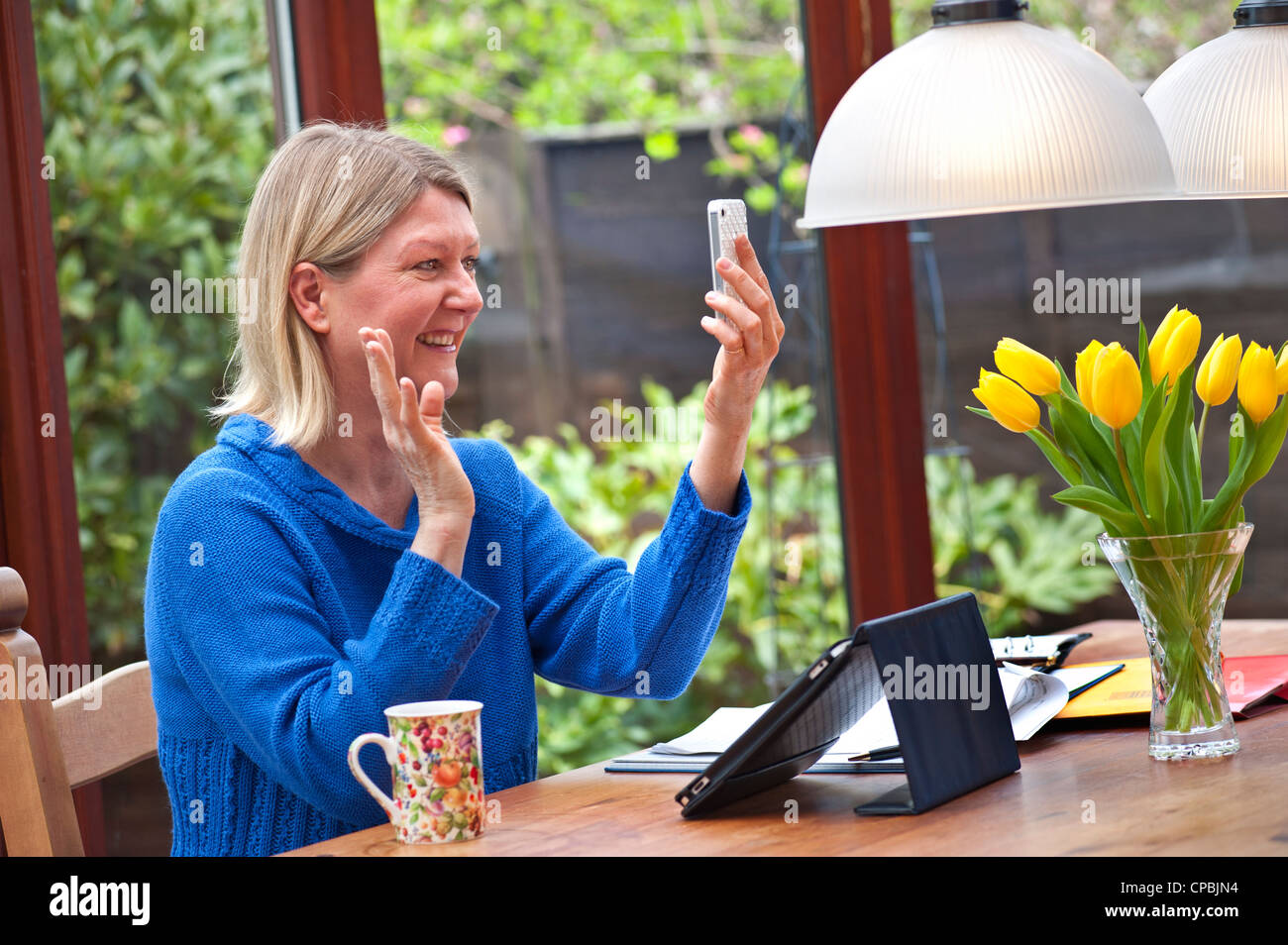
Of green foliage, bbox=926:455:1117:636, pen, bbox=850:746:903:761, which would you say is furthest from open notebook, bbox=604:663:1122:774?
green foliage, bbox=926:455:1117:636

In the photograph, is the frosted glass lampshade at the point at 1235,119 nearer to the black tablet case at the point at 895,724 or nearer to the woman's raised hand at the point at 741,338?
the woman's raised hand at the point at 741,338

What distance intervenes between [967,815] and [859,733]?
1.02 feet

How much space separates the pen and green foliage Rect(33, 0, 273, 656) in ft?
3.92

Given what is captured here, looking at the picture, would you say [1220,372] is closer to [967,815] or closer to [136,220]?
[967,815]

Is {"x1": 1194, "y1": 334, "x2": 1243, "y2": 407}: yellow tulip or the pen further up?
{"x1": 1194, "y1": 334, "x2": 1243, "y2": 407}: yellow tulip

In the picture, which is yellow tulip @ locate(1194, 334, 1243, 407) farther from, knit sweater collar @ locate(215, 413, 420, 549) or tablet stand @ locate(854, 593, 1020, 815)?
knit sweater collar @ locate(215, 413, 420, 549)

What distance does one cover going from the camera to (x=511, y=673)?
1646mm

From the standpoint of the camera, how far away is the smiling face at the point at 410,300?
160 centimetres

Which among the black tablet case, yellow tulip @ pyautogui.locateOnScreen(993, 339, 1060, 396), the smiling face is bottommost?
the black tablet case

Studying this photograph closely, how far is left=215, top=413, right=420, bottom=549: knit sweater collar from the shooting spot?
155 centimetres

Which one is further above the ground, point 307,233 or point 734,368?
point 307,233

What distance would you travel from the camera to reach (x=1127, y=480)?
1.34 meters

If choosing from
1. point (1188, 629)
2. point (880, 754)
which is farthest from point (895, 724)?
point (1188, 629)

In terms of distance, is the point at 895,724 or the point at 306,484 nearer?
the point at 895,724
